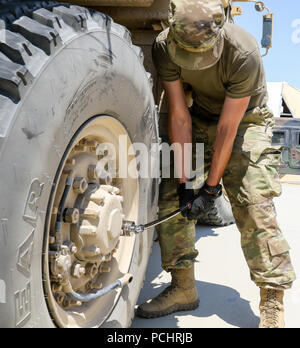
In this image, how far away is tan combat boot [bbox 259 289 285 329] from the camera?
6.37ft

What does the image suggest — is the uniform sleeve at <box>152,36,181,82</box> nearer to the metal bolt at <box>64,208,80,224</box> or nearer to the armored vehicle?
the armored vehicle

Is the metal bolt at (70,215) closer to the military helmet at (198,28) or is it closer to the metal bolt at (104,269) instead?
the metal bolt at (104,269)

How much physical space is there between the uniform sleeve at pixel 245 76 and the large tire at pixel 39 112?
0.54m

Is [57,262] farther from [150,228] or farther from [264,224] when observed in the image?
[264,224]

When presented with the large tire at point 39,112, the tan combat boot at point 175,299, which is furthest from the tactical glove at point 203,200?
the large tire at point 39,112

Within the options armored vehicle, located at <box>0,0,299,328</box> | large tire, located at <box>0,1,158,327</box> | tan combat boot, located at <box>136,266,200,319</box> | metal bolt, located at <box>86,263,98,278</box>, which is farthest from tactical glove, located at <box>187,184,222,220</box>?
large tire, located at <box>0,1,158,327</box>

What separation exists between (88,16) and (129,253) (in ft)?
2.92

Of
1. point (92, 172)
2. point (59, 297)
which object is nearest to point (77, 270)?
point (59, 297)

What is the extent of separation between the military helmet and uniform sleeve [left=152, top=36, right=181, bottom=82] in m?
0.16

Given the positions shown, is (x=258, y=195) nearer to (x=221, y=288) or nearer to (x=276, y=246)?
(x=276, y=246)

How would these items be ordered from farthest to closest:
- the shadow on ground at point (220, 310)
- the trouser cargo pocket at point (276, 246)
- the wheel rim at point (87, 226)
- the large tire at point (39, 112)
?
1. the shadow on ground at point (220, 310)
2. the trouser cargo pocket at point (276, 246)
3. the wheel rim at point (87, 226)
4. the large tire at point (39, 112)

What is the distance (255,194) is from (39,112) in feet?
3.85

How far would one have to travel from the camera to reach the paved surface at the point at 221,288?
205 cm

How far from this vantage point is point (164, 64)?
187 cm
